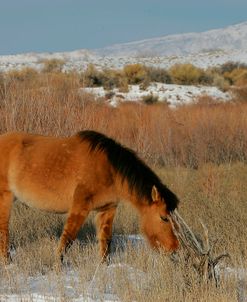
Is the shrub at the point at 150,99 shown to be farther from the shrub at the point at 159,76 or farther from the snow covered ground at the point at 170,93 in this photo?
the shrub at the point at 159,76

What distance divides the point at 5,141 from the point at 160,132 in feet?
33.4

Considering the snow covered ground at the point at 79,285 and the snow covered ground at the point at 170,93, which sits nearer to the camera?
the snow covered ground at the point at 79,285

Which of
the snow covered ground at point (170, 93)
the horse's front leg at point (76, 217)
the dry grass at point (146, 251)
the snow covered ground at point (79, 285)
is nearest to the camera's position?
the snow covered ground at point (79, 285)

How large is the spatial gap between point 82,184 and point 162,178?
6.23 meters

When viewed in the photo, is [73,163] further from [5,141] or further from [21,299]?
[21,299]

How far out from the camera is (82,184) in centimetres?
745

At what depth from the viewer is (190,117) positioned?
1945 cm

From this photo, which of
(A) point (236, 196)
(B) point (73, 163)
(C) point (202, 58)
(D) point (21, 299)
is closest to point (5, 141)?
(B) point (73, 163)

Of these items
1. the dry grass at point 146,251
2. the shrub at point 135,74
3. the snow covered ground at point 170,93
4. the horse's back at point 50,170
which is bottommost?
the snow covered ground at point 170,93

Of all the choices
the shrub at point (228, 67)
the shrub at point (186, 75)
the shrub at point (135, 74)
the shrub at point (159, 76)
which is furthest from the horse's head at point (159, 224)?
the shrub at point (228, 67)

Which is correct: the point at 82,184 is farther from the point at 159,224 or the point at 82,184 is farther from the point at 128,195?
the point at 159,224

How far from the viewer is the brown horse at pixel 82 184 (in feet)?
24.1

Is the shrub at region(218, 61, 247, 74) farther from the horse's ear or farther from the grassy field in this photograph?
the horse's ear

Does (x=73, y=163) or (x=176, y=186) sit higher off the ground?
(x=73, y=163)
